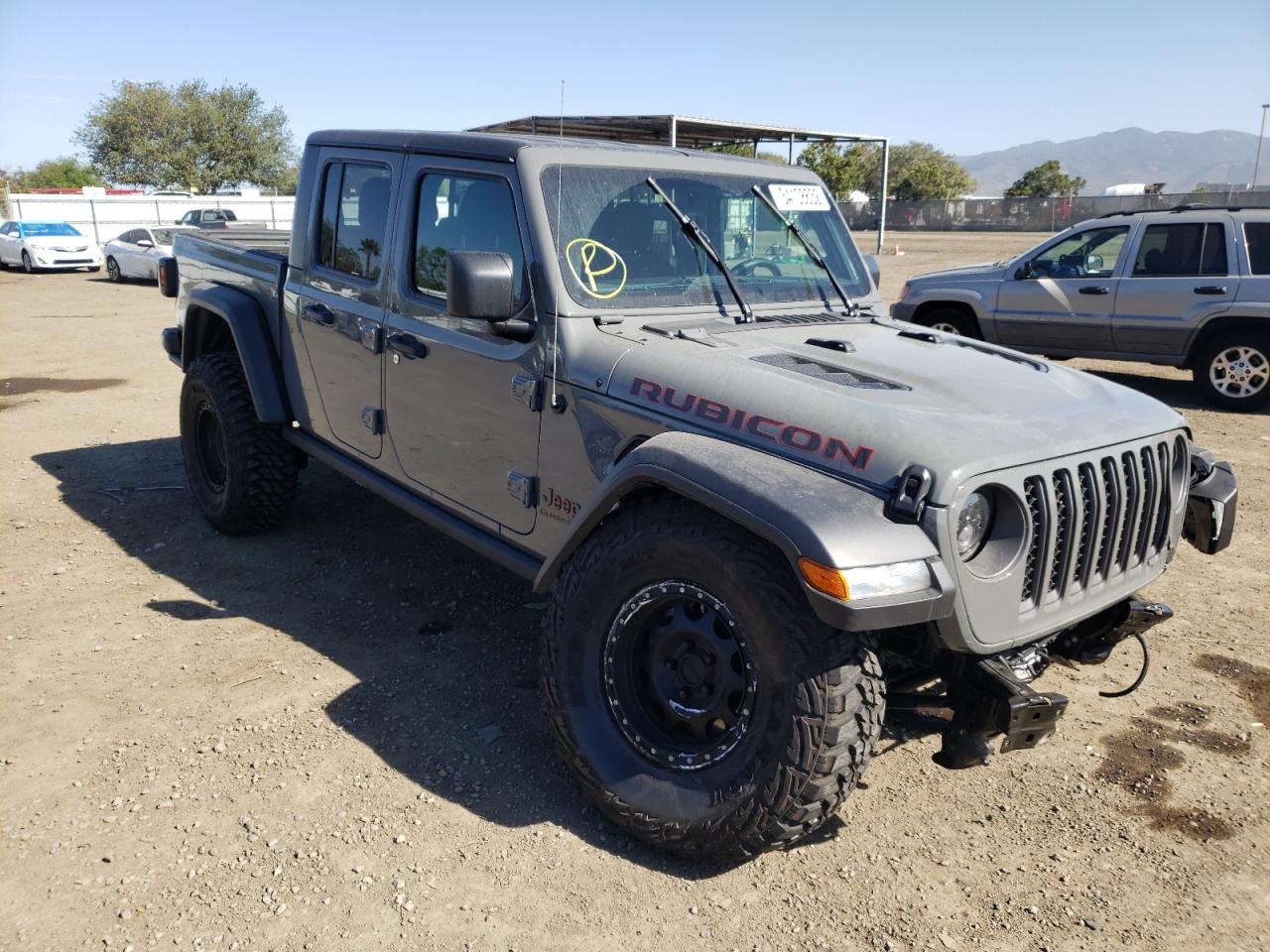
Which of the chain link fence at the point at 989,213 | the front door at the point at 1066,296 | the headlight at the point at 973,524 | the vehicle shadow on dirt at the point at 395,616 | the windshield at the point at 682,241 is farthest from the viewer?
the chain link fence at the point at 989,213

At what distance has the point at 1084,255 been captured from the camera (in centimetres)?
981

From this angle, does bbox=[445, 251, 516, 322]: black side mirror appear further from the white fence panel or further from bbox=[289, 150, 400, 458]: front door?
the white fence panel

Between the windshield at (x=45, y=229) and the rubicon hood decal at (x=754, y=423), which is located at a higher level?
the windshield at (x=45, y=229)

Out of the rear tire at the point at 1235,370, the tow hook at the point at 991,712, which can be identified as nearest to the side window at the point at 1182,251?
the rear tire at the point at 1235,370

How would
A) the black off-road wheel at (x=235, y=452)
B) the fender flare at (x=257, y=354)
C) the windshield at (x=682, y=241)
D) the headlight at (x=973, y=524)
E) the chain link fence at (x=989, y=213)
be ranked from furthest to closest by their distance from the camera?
the chain link fence at (x=989, y=213)
the black off-road wheel at (x=235, y=452)
the fender flare at (x=257, y=354)
the windshield at (x=682, y=241)
the headlight at (x=973, y=524)

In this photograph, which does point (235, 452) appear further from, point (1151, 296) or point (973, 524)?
point (1151, 296)

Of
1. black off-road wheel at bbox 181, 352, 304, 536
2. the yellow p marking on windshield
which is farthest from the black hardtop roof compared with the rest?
black off-road wheel at bbox 181, 352, 304, 536

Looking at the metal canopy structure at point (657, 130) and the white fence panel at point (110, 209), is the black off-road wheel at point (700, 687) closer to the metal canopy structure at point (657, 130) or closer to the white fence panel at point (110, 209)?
the metal canopy structure at point (657, 130)

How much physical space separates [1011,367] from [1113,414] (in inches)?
18.8

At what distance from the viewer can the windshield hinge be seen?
245cm

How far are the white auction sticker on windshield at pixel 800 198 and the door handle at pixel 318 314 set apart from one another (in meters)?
2.01

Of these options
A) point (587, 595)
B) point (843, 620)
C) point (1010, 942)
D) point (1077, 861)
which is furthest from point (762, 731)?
point (1077, 861)

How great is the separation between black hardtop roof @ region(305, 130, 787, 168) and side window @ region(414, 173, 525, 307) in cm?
10

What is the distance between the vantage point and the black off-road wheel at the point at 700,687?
2.54 metres
